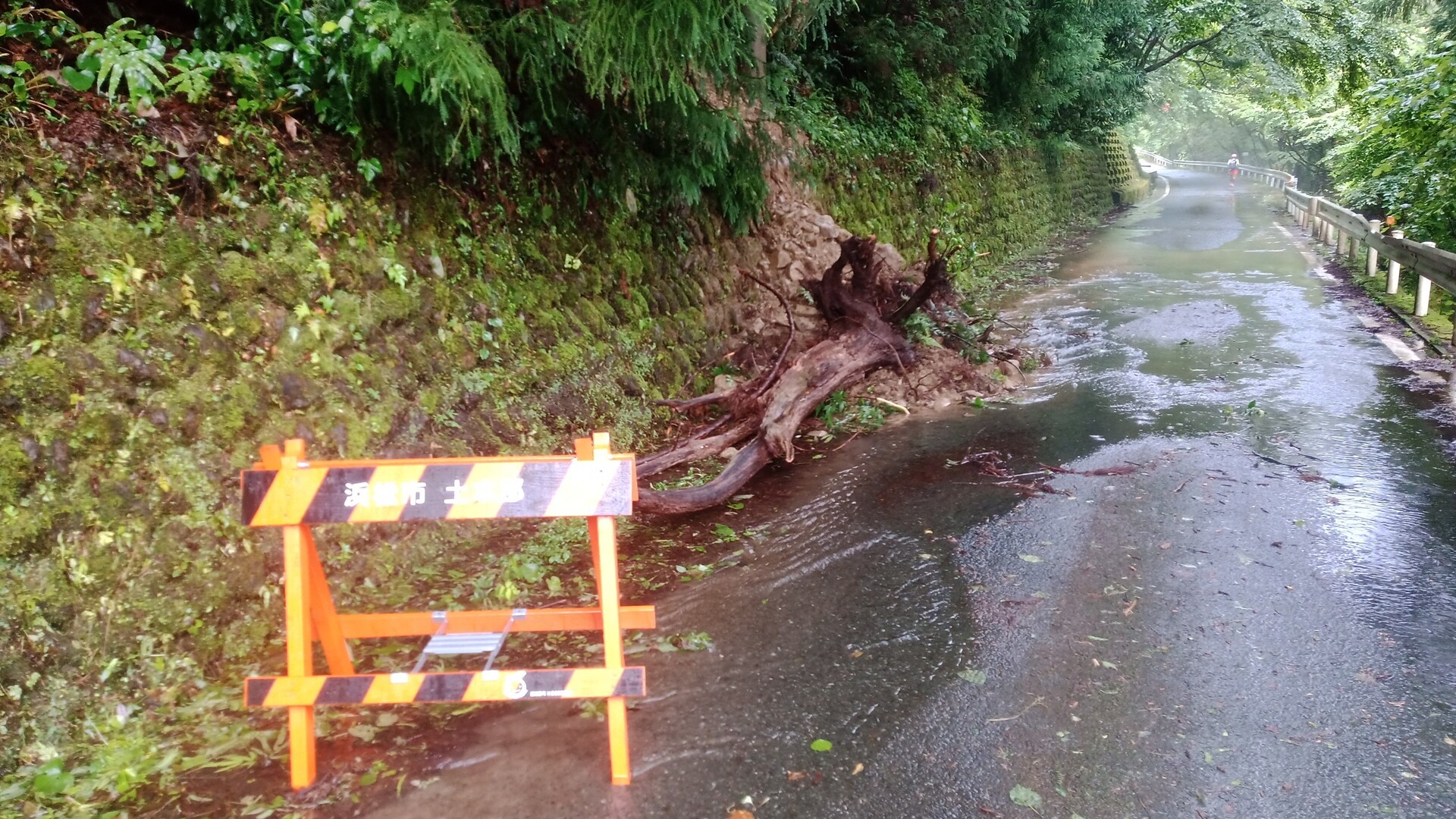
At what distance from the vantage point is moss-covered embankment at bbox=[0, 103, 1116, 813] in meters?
3.48

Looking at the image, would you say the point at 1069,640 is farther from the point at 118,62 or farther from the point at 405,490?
the point at 118,62

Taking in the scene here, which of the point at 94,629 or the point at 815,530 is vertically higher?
the point at 94,629

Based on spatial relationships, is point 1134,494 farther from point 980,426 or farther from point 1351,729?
point 1351,729

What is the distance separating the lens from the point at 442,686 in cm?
313

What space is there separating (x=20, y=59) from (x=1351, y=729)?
261 inches

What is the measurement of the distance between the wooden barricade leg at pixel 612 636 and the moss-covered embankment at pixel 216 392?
117cm

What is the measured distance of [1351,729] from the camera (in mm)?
3418

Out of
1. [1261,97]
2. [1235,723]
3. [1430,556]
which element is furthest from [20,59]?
[1261,97]

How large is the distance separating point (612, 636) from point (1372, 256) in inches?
660

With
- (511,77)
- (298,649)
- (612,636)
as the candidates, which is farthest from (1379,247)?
(298,649)

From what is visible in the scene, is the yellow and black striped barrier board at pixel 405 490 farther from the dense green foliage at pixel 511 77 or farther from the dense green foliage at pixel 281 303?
the dense green foliage at pixel 511 77

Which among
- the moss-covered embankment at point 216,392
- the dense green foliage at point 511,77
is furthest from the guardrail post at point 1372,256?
the moss-covered embankment at point 216,392

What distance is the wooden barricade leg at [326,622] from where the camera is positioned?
348 cm

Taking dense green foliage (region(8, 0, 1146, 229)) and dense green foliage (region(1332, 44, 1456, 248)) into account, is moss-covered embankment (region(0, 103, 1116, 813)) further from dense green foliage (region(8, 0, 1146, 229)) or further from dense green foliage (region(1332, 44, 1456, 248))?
dense green foliage (region(1332, 44, 1456, 248))
